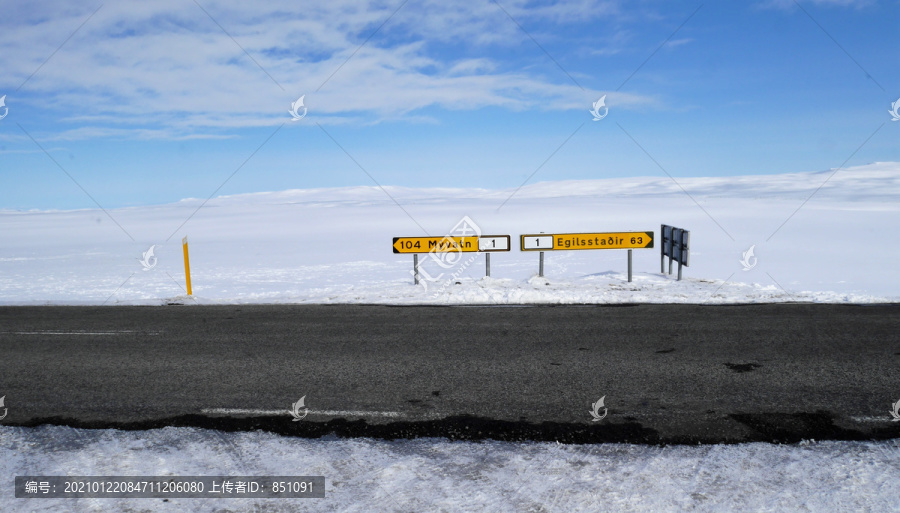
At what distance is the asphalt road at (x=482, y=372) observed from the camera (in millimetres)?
4965

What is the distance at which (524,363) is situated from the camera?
677 centimetres

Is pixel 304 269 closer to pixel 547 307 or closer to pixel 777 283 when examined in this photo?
pixel 547 307

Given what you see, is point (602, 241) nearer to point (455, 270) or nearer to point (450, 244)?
point (450, 244)

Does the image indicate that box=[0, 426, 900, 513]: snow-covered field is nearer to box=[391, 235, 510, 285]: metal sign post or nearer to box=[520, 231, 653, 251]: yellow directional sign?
box=[391, 235, 510, 285]: metal sign post

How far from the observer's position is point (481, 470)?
13.2ft

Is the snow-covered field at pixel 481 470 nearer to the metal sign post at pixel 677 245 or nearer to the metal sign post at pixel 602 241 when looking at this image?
the metal sign post at pixel 677 245

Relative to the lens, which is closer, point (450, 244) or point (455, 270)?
point (450, 244)

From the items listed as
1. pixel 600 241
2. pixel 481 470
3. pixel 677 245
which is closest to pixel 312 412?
pixel 481 470

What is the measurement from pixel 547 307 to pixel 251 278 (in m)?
9.93

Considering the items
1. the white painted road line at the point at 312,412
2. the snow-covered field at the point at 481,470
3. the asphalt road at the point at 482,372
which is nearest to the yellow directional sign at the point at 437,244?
the asphalt road at the point at 482,372

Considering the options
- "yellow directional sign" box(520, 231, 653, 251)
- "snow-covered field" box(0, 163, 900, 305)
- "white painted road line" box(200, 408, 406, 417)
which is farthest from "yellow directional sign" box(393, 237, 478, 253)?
"white painted road line" box(200, 408, 406, 417)

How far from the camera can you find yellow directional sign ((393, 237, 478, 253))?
513 inches

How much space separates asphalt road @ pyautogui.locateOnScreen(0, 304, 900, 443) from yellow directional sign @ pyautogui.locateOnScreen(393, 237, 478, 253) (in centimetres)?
327

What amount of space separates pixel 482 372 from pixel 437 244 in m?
7.01
